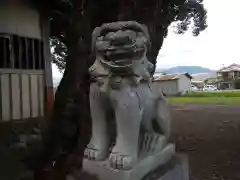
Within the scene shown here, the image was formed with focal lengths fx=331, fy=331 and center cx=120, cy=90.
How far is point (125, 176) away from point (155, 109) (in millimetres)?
580

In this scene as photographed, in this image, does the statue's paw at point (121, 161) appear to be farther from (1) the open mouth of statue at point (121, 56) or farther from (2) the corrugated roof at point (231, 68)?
(2) the corrugated roof at point (231, 68)

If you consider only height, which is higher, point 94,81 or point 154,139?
point 94,81

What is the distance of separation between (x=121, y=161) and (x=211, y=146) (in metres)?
5.02

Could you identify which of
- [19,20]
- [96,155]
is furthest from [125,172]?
[19,20]

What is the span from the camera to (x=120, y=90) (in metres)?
1.89

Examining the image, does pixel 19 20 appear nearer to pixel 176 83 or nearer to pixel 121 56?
pixel 121 56

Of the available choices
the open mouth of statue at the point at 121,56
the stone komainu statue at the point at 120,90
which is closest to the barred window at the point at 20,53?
the stone komainu statue at the point at 120,90

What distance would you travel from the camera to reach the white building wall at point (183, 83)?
29039 millimetres

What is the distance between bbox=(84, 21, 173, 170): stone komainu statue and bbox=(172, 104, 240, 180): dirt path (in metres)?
2.90

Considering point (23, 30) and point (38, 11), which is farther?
point (38, 11)

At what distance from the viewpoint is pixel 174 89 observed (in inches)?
1117

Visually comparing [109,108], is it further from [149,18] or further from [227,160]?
[227,160]

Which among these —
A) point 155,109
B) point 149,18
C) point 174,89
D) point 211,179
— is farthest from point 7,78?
point 174,89

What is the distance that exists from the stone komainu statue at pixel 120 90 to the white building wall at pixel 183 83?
26.9 metres
